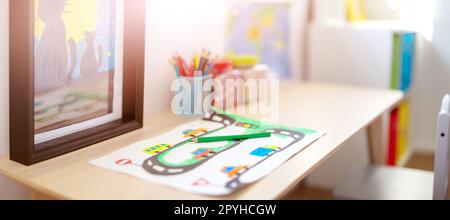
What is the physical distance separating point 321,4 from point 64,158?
5.19 feet

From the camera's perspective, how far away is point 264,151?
1.20m

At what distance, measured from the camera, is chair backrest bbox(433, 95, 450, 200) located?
3.93 feet

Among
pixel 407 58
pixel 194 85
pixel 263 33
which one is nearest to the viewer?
pixel 194 85

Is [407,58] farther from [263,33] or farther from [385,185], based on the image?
[385,185]

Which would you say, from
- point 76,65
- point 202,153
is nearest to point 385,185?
point 202,153

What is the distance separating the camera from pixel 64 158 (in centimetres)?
113

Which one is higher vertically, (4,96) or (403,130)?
(4,96)

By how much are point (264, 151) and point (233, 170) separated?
0.15 m

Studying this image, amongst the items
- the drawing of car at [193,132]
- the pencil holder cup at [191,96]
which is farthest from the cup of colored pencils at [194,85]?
the drawing of car at [193,132]

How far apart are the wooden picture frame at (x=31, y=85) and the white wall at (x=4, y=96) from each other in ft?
0.14

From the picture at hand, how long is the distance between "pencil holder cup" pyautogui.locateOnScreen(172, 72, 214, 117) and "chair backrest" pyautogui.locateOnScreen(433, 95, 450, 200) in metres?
0.64

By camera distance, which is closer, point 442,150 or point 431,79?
point 442,150

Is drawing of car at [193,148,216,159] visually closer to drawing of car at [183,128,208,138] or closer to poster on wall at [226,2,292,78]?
drawing of car at [183,128,208,138]

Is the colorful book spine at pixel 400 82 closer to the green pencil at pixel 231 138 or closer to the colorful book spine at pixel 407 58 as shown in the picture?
the colorful book spine at pixel 407 58
